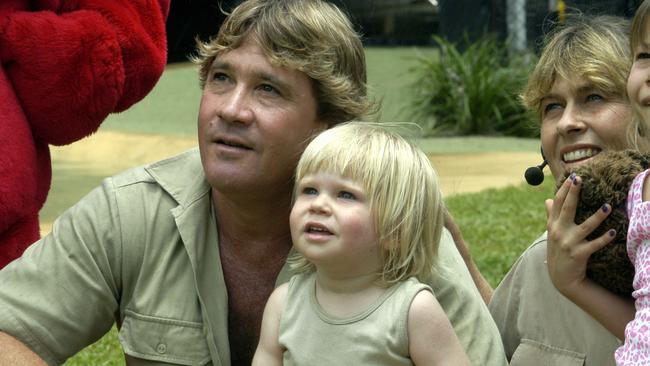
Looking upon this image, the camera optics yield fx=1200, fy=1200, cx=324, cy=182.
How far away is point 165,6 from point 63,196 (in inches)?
205

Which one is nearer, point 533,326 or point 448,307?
point 448,307

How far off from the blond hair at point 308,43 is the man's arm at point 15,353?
2.85 ft

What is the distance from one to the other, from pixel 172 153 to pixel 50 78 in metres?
7.26

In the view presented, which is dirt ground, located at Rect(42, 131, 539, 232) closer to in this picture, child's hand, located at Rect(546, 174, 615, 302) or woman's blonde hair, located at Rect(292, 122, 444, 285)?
woman's blonde hair, located at Rect(292, 122, 444, 285)

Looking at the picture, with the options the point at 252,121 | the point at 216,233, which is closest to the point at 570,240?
the point at 252,121

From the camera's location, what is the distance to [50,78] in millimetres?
3127

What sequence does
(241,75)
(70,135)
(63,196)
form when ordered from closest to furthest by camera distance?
(241,75)
(70,135)
(63,196)

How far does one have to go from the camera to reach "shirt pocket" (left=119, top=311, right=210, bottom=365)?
10.0 feet

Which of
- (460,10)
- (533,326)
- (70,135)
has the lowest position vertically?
(460,10)

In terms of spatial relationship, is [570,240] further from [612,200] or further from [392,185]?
[392,185]

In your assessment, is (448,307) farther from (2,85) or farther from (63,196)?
(63,196)

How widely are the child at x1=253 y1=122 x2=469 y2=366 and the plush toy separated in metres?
0.38

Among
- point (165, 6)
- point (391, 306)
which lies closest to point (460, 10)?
point (165, 6)

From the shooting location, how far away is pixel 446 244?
3.11m
